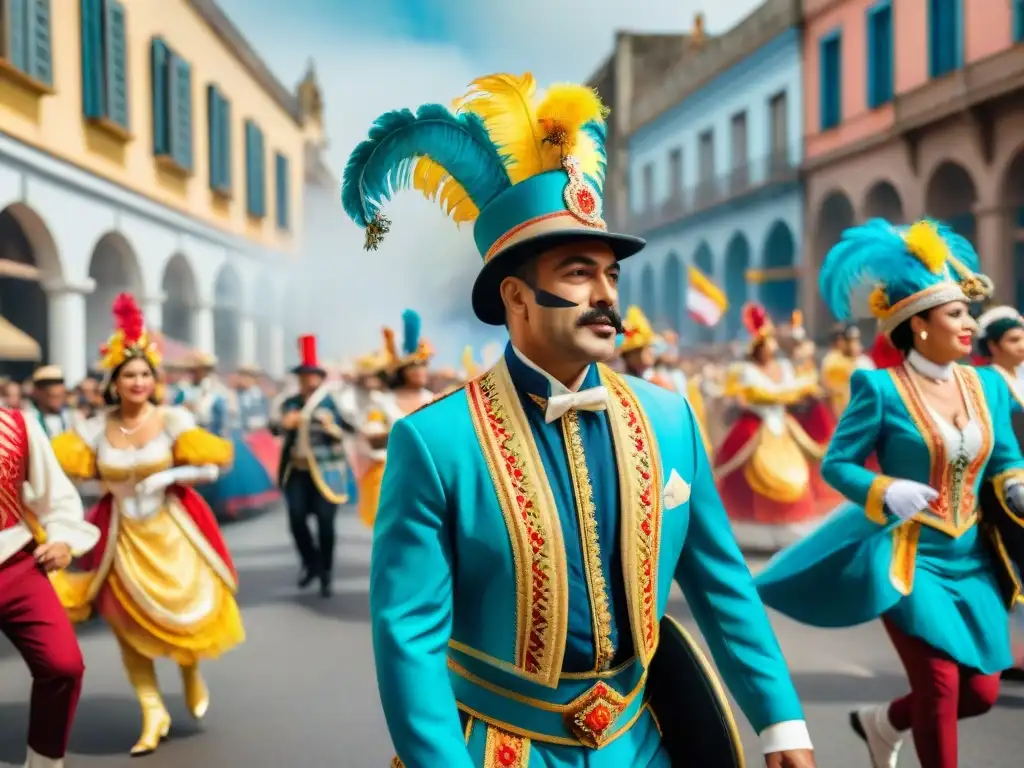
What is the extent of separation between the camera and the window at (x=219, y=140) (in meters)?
18.0

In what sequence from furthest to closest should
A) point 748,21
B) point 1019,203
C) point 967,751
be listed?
point 748,21 → point 1019,203 → point 967,751

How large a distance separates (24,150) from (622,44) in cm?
2494

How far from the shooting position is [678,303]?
105ft

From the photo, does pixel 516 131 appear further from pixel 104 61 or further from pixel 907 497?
pixel 104 61

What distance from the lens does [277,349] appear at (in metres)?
22.4

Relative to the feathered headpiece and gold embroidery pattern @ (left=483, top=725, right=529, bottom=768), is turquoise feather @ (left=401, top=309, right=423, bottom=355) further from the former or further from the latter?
gold embroidery pattern @ (left=483, top=725, right=529, bottom=768)

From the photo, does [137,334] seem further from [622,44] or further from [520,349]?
→ [622,44]

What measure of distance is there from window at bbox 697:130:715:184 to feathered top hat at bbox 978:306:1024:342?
23192 millimetres

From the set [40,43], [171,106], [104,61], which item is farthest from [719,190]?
[40,43]

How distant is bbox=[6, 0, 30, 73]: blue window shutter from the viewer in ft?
33.3

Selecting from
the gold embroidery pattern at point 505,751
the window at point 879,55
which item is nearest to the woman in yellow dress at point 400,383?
the gold embroidery pattern at point 505,751

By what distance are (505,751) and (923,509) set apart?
2269 mm

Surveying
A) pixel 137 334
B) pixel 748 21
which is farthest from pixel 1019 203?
pixel 137 334

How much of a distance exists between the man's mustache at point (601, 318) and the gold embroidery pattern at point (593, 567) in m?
0.27
